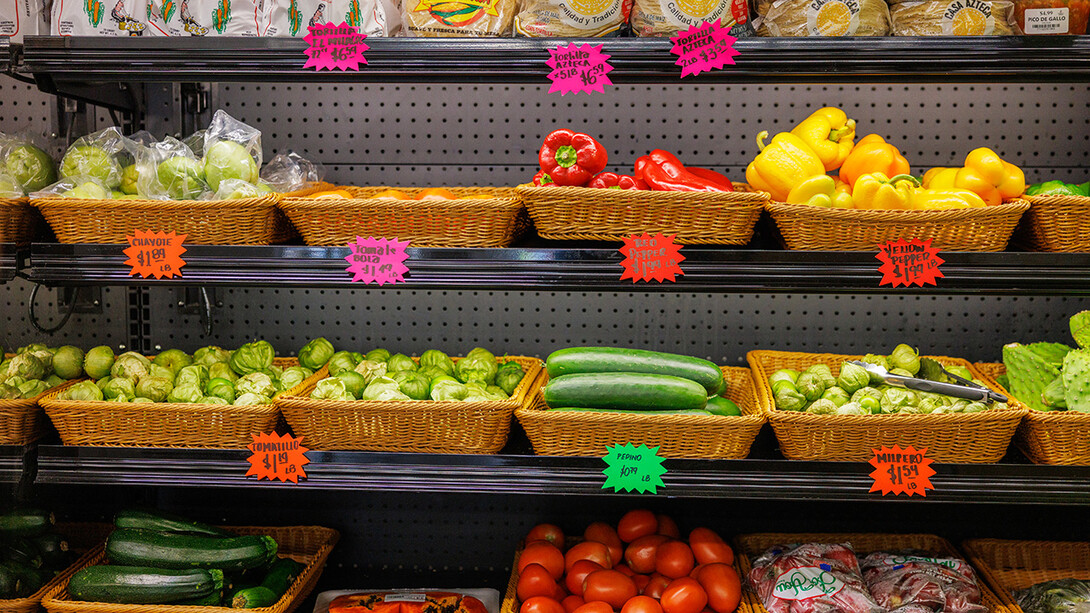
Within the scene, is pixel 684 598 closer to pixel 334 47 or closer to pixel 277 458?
pixel 277 458

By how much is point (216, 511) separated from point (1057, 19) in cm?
275

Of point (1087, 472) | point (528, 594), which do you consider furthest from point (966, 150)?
point (528, 594)

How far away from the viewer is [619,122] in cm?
235

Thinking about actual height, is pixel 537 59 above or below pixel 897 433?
above

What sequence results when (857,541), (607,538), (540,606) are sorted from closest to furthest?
1. (540,606)
2. (607,538)
3. (857,541)

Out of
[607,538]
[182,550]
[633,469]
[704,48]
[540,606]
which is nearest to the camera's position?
[704,48]

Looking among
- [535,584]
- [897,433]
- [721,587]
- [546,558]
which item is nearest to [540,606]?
[535,584]

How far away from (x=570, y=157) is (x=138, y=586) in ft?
5.06

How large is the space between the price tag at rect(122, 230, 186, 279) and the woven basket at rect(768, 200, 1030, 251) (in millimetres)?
1368

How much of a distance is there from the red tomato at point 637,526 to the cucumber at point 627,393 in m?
0.54

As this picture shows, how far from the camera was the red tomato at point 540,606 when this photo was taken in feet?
6.22

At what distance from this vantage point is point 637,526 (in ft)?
7.31

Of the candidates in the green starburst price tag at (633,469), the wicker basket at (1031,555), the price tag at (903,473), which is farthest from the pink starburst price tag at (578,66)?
the wicker basket at (1031,555)

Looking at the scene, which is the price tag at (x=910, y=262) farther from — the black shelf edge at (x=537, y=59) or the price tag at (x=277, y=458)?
the price tag at (x=277, y=458)
